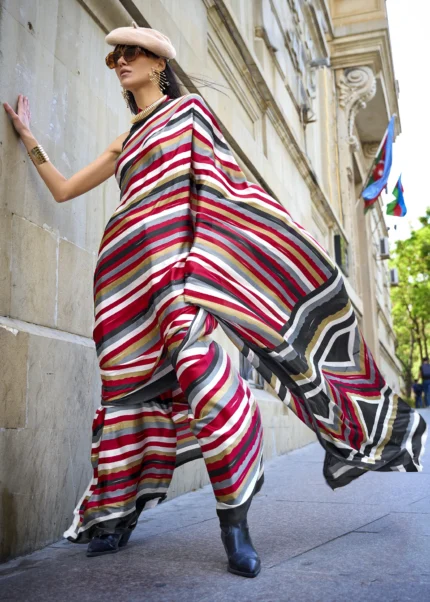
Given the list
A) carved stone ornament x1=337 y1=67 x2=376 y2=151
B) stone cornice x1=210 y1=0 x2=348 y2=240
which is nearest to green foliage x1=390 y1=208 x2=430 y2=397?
carved stone ornament x1=337 y1=67 x2=376 y2=151

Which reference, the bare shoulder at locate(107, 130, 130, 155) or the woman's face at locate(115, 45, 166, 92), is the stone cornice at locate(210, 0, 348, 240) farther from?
the bare shoulder at locate(107, 130, 130, 155)

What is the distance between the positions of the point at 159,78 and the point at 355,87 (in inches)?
578

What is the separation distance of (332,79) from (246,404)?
50.5ft

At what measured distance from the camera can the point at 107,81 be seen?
380 cm

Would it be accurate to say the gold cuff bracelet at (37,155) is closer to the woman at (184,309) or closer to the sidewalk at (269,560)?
the woman at (184,309)

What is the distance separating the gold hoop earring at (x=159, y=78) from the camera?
273 centimetres

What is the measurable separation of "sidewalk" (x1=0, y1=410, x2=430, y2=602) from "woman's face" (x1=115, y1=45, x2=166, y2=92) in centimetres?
184

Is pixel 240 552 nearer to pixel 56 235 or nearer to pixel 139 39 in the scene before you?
pixel 56 235

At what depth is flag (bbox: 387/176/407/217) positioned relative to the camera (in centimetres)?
1882

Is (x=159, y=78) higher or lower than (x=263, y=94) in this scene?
lower

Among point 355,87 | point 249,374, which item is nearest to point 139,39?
point 249,374

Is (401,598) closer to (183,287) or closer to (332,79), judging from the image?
(183,287)

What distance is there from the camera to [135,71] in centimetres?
271

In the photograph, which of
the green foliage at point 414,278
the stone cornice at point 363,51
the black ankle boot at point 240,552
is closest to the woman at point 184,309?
the black ankle boot at point 240,552
